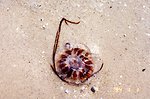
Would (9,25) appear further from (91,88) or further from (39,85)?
(91,88)

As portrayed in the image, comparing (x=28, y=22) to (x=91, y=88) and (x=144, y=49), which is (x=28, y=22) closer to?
(x=91, y=88)

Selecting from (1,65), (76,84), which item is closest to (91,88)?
(76,84)

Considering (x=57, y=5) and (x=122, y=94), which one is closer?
(x=122, y=94)

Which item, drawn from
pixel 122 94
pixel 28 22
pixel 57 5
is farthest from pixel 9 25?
pixel 122 94

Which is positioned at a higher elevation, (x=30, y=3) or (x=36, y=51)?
(x=30, y=3)

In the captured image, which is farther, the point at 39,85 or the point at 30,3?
the point at 30,3

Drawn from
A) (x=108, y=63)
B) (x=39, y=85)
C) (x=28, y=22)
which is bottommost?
(x=39, y=85)
